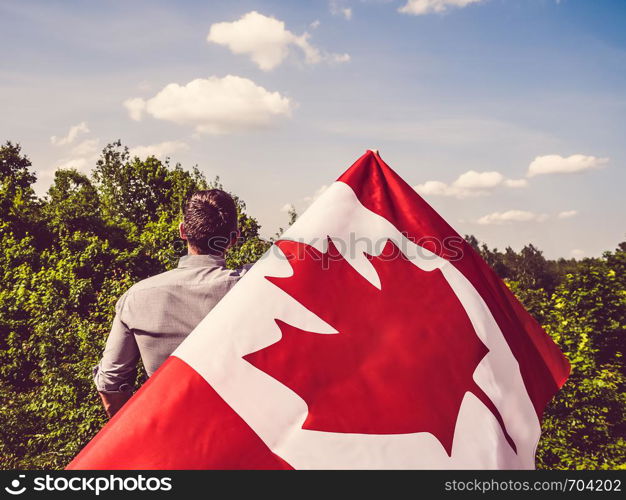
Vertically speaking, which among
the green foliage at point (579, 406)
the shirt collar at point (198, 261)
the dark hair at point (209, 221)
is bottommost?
the green foliage at point (579, 406)

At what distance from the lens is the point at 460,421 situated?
2.10 meters

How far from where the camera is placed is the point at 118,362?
2.22 metres

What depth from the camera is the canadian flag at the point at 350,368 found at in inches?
75.4

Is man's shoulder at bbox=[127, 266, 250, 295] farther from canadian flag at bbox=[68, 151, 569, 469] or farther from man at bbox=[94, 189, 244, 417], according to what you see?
canadian flag at bbox=[68, 151, 569, 469]

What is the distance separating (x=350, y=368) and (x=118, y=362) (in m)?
0.94

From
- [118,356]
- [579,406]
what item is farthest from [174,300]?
[579,406]

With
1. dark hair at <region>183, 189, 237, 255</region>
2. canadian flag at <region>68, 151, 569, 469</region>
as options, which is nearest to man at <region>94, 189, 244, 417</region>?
dark hair at <region>183, 189, 237, 255</region>

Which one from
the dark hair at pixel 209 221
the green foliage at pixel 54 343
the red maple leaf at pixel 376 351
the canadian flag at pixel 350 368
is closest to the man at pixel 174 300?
the dark hair at pixel 209 221

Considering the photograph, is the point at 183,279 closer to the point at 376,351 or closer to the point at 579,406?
the point at 376,351

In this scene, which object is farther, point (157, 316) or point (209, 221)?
point (209, 221)

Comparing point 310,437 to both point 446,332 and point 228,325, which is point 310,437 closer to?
point 228,325

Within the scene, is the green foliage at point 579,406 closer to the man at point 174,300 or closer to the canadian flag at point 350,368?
the canadian flag at point 350,368

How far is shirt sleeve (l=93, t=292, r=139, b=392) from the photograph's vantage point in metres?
2.21

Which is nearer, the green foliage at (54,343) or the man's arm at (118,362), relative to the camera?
the man's arm at (118,362)
